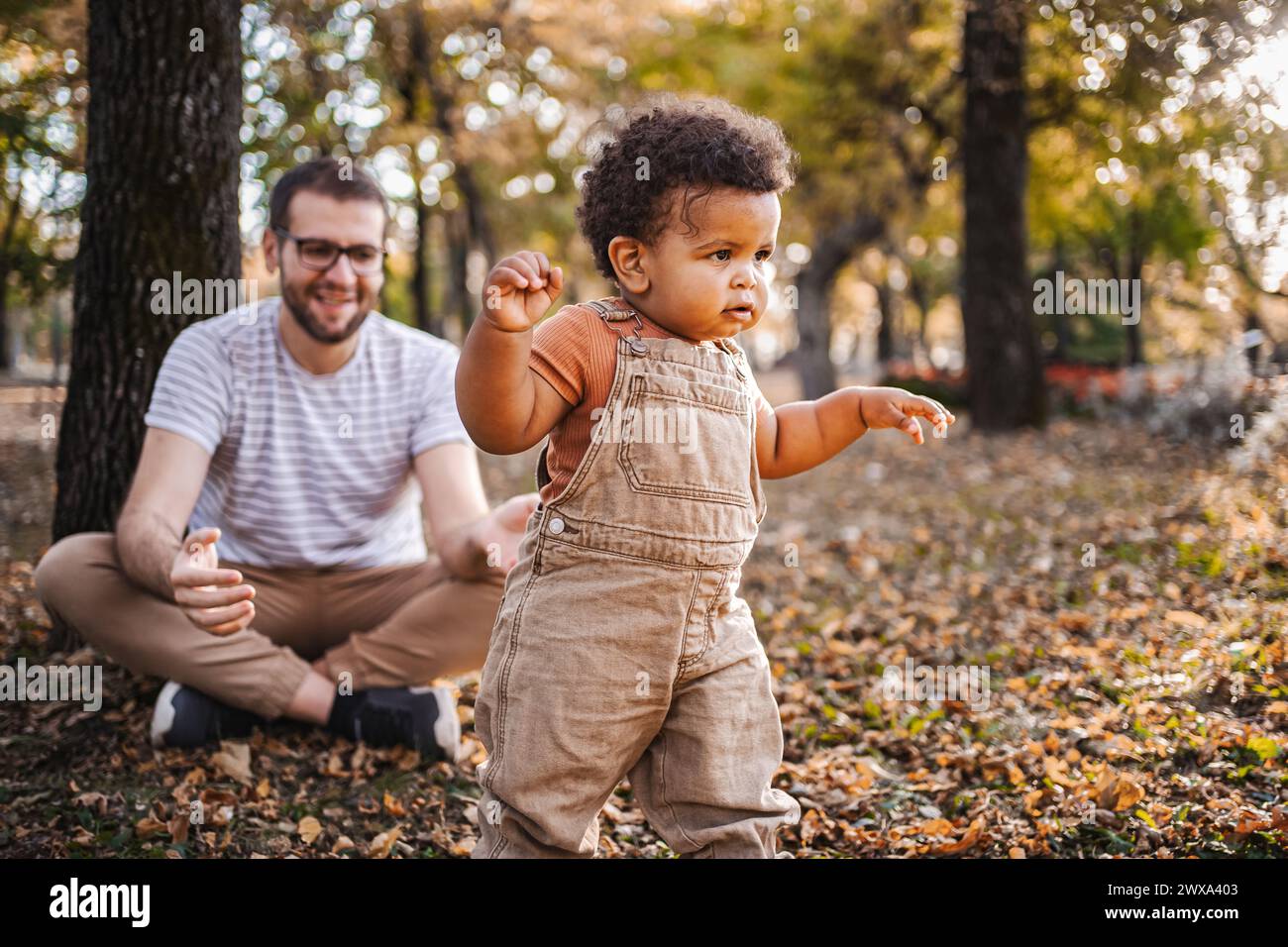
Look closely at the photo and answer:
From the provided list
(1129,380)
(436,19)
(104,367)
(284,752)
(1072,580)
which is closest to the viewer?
(284,752)

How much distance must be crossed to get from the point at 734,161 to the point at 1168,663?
10.0 feet

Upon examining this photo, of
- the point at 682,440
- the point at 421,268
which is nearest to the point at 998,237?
the point at 421,268

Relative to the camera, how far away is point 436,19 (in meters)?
13.5

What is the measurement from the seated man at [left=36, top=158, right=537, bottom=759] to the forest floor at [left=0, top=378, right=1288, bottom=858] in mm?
223

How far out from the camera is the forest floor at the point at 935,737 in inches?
120

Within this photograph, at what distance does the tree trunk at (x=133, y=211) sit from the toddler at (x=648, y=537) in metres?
2.37

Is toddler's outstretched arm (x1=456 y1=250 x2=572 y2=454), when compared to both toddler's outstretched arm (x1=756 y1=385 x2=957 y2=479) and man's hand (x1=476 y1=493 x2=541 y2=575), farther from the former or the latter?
man's hand (x1=476 y1=493 x2=541 y2=575)

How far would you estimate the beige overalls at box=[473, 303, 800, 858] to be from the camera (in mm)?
2209

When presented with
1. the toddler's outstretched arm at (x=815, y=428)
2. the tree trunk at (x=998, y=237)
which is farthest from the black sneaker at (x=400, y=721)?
the tree trunk at (x=998, y=237)

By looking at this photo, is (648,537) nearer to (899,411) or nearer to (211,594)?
(899,411)

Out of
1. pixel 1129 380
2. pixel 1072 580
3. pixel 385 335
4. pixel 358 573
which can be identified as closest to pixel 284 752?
pixel 358 573

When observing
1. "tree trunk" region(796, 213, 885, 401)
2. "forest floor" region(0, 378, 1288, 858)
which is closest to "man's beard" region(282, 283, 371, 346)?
"forest floor" region(0, 378, 1288, 858)

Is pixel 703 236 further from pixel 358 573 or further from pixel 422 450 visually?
pixel 358 573

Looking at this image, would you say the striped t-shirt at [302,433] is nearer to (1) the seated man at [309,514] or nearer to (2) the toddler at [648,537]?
(1) the seated man at [309,514]
